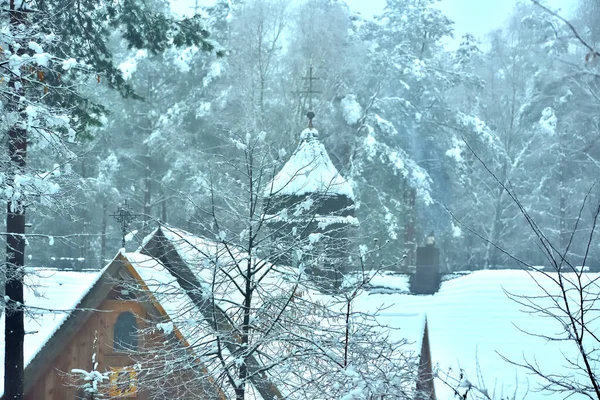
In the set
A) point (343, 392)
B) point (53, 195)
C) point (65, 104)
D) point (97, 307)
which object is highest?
point (65, 104)

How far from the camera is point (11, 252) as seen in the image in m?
10.5

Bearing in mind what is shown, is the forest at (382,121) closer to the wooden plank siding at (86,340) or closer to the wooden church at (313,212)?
the wooden church at (313,212)

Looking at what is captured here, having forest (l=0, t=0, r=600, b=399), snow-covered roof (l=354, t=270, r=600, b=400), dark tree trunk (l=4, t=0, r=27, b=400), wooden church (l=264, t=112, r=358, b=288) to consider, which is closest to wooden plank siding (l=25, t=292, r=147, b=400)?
dark tree trunk (l=4, t=0, r=27, b=400)

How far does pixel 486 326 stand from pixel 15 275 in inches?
373

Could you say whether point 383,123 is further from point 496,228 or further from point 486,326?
point 486,326

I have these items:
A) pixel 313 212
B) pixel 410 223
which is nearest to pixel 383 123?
pixel 410 223

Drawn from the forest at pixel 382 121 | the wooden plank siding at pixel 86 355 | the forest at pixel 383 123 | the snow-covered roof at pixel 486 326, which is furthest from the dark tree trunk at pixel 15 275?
the forest at pixel 382 121

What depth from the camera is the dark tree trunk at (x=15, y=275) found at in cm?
981

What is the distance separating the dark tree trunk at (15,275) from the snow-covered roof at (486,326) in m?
5.73

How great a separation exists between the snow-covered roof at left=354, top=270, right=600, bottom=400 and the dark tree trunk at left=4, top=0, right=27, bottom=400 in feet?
18.8

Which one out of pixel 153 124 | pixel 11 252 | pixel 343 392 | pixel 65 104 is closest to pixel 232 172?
pixel 153 124

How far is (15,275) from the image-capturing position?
9906 mm

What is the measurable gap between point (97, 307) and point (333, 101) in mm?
23818

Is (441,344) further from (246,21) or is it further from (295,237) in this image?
(246,21)
